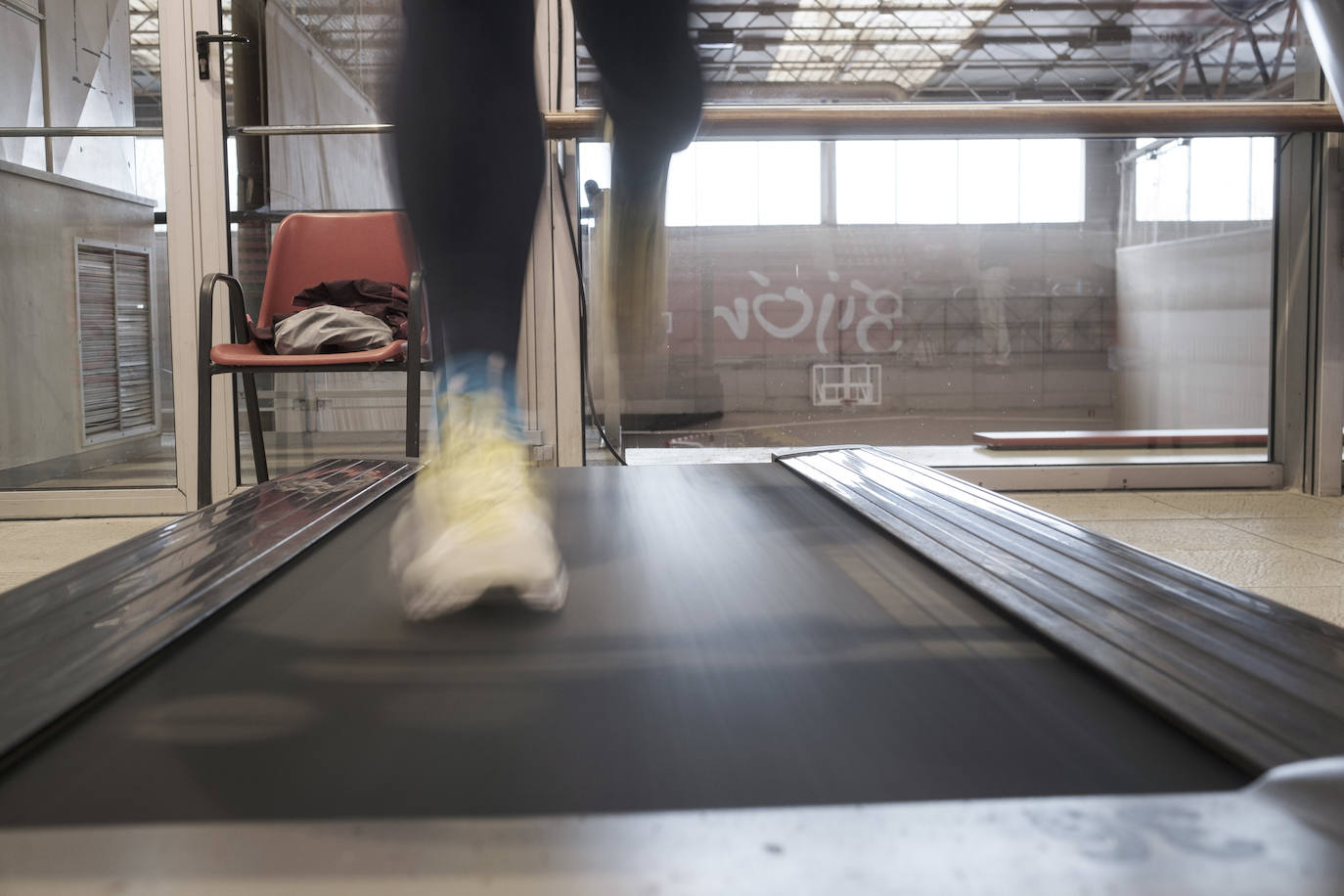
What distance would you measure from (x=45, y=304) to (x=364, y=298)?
0.92 meters

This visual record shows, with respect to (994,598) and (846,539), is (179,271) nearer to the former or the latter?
(846,539)

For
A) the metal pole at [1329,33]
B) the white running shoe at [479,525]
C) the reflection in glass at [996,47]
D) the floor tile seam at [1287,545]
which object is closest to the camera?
the metal pole at [1329,33]

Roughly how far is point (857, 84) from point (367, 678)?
7.63 ft

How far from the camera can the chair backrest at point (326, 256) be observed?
2.47 m

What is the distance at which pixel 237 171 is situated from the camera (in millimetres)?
2578

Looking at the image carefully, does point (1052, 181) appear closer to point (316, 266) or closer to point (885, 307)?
point (885, 307)

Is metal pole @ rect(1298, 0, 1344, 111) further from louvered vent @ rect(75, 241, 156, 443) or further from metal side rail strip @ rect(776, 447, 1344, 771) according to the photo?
louvered vent @ rect(75, 241, 156, 443)

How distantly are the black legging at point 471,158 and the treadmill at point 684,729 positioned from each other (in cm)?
27

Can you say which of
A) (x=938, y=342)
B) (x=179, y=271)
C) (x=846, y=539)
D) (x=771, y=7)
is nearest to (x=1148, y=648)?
(x=846, y=539)

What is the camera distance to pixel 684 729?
1.84 ft

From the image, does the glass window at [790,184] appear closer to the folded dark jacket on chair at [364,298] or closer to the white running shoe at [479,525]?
the folded dark jacket on chair at [364,298]

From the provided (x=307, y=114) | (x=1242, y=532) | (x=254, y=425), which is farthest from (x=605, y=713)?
(x=307, y=114)

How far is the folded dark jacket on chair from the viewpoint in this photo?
232 cm


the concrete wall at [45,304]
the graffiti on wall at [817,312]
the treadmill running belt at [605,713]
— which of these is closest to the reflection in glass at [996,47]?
the graffiti on wall at [817,312]
